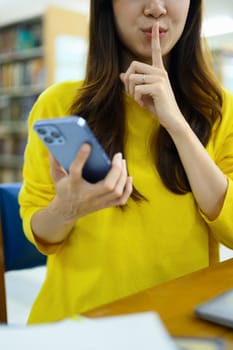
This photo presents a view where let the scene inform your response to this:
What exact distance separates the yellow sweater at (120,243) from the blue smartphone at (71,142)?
275 millimetres

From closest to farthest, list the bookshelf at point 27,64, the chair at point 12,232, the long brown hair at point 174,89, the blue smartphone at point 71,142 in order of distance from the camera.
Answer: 1. the blue smartphone at point 71,142
2. the long brown hair at point 174,89
3. the chair at point 12,232
4. the bookshelf at point 27,64

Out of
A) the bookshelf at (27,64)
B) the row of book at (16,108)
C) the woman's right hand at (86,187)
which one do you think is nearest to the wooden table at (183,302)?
the woman's right hand at (86,187)

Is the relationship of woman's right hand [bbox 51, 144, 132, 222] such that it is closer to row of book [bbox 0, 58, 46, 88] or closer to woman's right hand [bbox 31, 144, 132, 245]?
woman's right hand [bbox 31, 144, 132, 245]

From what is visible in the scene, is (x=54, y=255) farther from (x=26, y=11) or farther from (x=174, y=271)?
(x=26, y=11)

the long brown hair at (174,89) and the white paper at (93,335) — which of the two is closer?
the white paper at (93,335)

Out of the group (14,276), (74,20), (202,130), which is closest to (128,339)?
(202,130)

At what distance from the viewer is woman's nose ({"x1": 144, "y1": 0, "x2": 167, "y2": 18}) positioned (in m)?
0.83

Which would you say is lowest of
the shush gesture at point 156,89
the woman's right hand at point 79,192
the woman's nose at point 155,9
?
the woman's right hand at point 79,192

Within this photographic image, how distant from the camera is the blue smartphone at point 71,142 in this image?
49 cm

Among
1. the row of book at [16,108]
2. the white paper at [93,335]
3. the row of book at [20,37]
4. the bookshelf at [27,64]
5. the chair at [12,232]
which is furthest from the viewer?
the row of book at [16,108]

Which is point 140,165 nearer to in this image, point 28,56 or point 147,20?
point 147,20

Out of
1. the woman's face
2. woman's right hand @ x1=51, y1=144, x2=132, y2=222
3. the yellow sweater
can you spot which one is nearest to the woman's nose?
the woman's face

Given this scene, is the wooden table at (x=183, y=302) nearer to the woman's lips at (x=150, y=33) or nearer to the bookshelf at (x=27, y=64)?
the woman's lips at (x=150, y=33)

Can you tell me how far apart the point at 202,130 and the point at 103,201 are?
394mm
